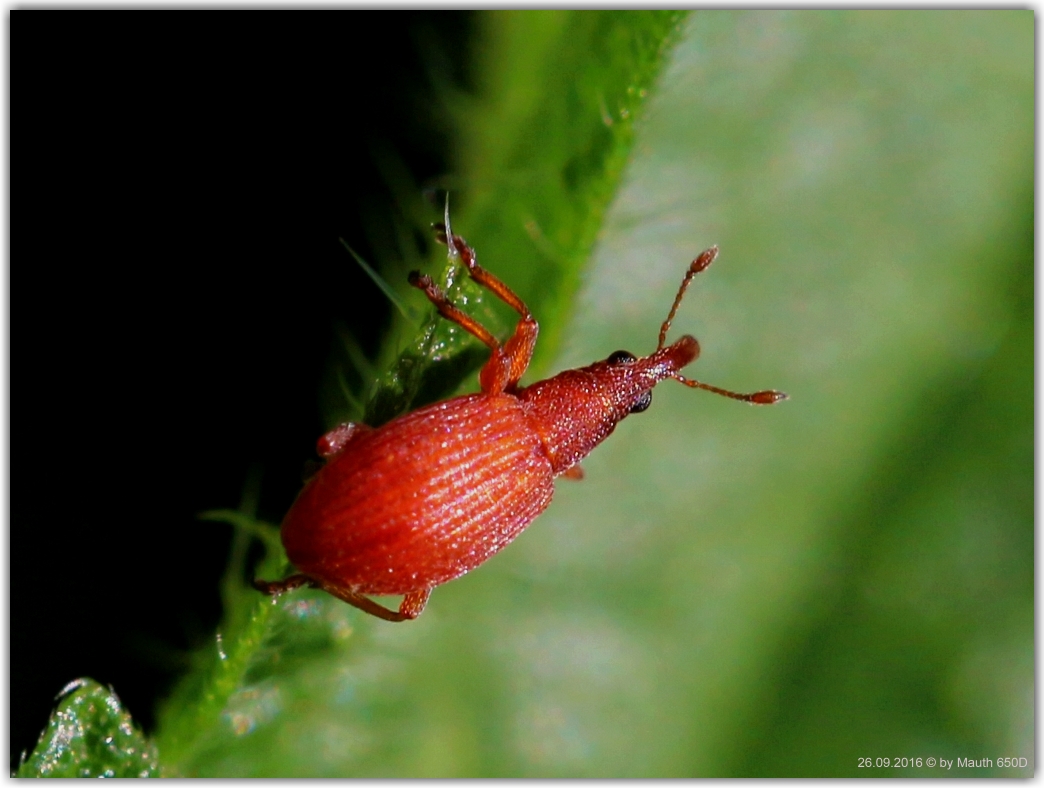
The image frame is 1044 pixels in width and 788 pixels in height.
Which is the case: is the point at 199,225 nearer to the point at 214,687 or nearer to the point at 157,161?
the point at 157,161

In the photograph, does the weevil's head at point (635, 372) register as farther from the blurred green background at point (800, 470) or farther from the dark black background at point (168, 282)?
the dark black background at point (168, 282)

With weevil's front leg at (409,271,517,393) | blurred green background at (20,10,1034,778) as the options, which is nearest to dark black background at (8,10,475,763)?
weevil's front leg at (409,271,517,393)

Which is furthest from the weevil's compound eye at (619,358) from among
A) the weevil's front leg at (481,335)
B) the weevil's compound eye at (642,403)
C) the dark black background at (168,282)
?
the dark black background at (168,282)

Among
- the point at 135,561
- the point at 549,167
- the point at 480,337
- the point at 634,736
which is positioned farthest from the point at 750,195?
the point at 135,561

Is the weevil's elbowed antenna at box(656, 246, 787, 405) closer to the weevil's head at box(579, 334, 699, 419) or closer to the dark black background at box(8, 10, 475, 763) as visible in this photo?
the weevil's head at box(579, 334, 699, 419)

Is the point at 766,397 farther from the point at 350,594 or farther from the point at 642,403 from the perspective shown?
the point at 350,594

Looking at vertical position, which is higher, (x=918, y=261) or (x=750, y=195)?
(x=750, y=195)

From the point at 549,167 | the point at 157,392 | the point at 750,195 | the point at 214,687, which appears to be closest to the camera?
the point at 214,687
